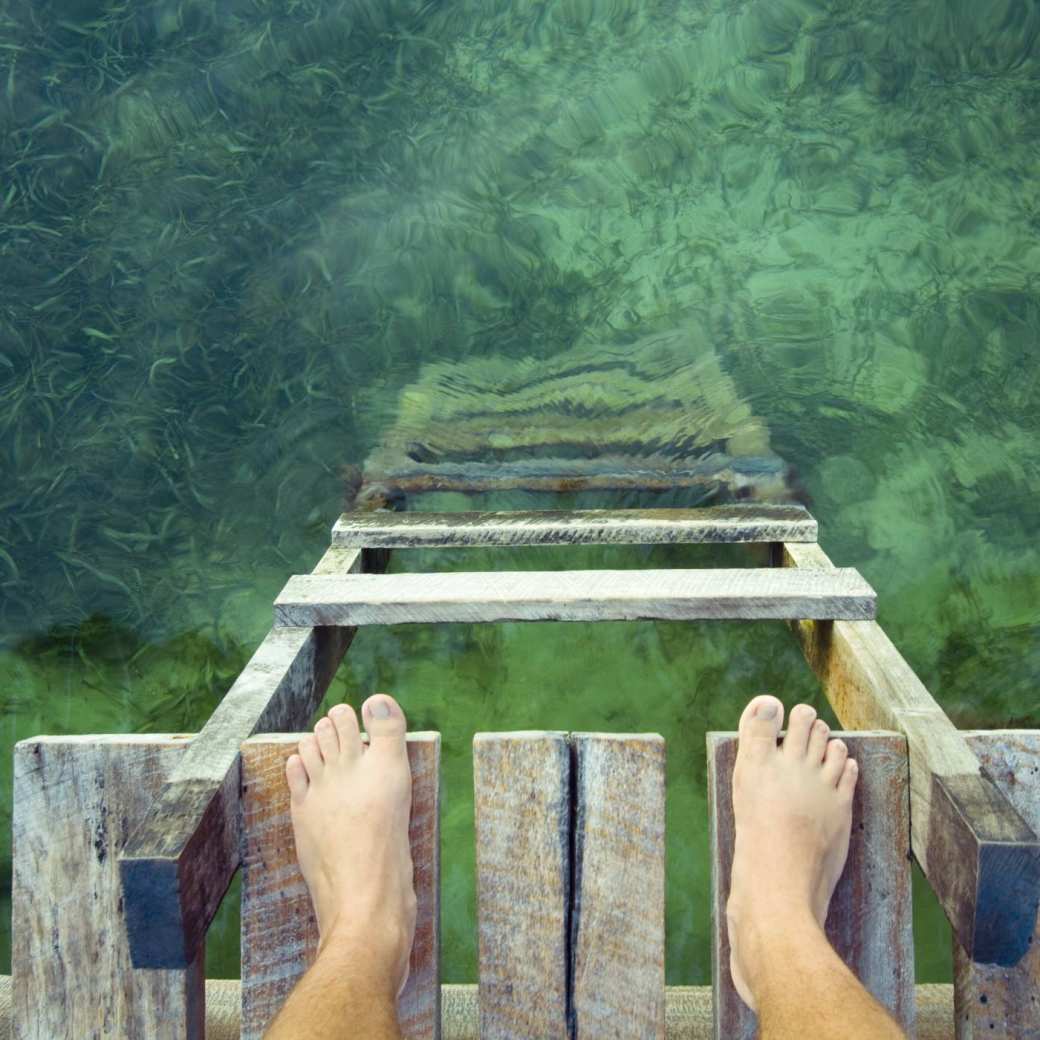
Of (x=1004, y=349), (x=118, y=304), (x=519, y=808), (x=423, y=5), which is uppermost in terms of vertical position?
(x=423, y=5)

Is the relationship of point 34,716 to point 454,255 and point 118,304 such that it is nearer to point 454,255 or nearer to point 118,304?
point 118,304

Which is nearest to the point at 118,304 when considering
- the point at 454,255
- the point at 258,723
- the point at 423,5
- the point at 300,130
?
the point at 300,130

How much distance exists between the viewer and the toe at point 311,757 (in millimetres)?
1308

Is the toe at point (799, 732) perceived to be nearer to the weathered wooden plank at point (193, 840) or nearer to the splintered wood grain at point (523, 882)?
the splintered wood grain at point (523, 882)

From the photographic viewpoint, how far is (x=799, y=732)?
56.1 inches

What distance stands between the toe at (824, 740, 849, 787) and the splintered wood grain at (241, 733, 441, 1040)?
0.51 m

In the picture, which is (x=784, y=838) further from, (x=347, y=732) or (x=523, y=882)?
(x=347, y=732)

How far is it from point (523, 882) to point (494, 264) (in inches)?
52.8

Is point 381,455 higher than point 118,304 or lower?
lower

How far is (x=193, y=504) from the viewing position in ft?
7.28

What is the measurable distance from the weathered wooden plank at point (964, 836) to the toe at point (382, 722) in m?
0.66

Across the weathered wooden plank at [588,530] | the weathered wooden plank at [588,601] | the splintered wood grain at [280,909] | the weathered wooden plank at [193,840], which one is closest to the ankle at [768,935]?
the splintered wood grain at [280,909]

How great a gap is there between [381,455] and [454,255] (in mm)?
451

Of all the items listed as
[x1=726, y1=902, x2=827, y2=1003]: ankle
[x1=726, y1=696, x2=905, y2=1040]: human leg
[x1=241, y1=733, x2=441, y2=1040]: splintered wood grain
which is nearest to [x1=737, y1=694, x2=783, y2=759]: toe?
[x1=726, y1=696, x2=905, y2=1040]: human leg
